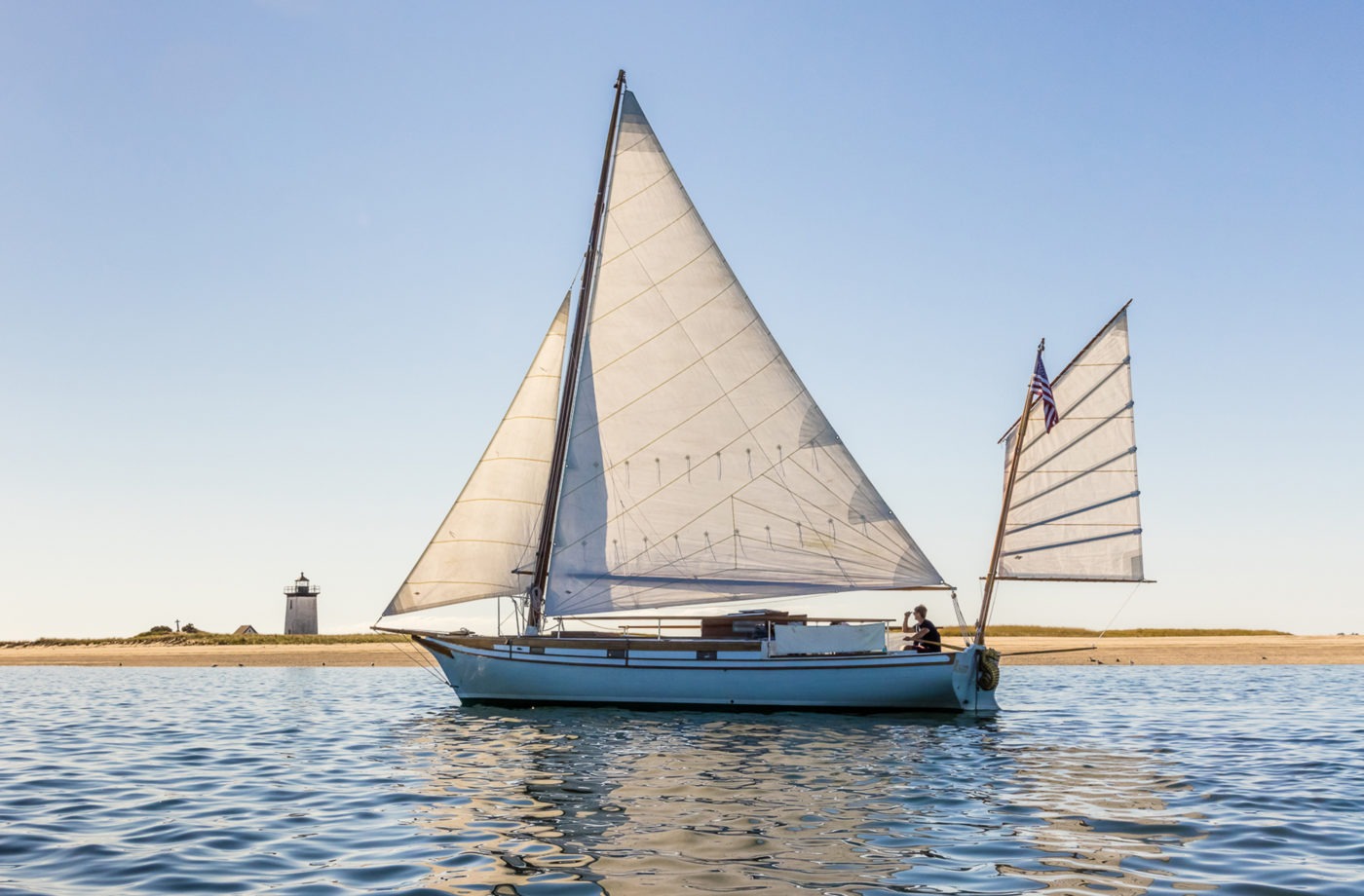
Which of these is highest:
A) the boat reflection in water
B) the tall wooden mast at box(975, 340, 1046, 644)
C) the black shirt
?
the tall wooden mast at box(975, 340, 1046, 644)

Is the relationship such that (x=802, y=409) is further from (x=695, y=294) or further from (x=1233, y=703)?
(x=1233, y=703)

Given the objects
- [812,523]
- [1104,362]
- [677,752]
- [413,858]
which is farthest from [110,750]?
[1104,362]

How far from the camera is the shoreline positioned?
6044 cm

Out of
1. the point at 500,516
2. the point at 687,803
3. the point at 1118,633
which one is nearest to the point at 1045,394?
the point at 500,516

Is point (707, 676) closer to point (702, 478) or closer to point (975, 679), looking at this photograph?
point (702, 478)

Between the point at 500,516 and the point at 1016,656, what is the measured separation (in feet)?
135

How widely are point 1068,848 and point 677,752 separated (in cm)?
1039

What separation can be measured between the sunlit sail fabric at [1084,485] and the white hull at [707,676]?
355 centimetres

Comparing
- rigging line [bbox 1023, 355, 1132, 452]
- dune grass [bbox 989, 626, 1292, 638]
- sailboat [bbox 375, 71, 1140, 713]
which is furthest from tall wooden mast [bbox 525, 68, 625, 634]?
dune grass [bbox 989, 626, 1292, 638]

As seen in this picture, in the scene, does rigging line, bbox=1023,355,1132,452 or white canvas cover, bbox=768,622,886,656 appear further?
white canvas cover, bbox=768,622,886,656

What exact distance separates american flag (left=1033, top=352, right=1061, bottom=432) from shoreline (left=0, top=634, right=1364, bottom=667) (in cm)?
3175

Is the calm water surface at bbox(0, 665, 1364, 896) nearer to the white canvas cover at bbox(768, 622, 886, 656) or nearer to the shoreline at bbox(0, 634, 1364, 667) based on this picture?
the white canvas cover at bbox(768, 622, 886, 656)

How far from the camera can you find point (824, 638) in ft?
99.2

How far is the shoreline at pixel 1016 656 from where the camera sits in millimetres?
60438
